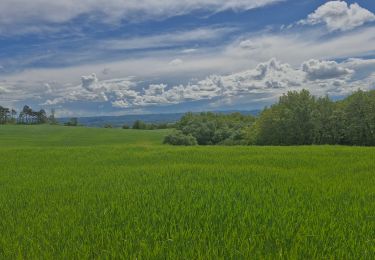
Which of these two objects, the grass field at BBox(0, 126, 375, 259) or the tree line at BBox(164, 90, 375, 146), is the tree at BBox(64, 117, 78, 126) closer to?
the tree line at BBox(164, 90, 375, 146)

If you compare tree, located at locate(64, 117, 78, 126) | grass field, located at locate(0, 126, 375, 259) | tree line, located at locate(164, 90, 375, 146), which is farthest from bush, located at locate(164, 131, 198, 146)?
tree, located at locate(64, 117, 78, 126)

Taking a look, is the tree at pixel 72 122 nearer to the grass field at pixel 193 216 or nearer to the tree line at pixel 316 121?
the tree line at pixel 316 121

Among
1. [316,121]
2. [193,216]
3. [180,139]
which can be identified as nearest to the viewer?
[193,216]

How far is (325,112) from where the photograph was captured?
58.3 metres

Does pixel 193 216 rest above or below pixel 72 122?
below

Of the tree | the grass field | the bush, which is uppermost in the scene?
the tree

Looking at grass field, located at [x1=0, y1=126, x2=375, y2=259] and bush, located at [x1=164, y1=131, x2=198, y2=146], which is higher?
grass field, located at [x1=0, y1=126, x2=375, y2=259]

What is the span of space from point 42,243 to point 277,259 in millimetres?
3266

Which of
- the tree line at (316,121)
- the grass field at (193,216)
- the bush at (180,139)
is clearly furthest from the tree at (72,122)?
the grass field at (193,216)

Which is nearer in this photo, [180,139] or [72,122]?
[180,139]

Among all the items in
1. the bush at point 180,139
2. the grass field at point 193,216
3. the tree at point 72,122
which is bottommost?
the bush at point 180,139

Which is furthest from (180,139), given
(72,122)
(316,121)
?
(72,122)

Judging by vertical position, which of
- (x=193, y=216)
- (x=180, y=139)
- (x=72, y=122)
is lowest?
(x=180, y=139)

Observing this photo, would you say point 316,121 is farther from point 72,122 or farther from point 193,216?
point 72,122
